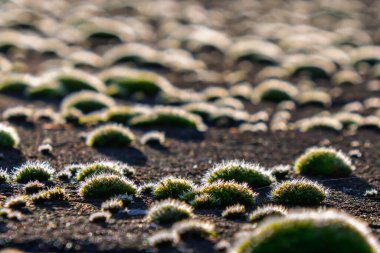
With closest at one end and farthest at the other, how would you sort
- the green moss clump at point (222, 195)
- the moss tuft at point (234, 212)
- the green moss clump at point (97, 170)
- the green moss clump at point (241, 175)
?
the moss tuft at point (234, 212), the green moss clump at point (222, 195), the green moss clump at point (241, 175), the green moss clump at point (97, 170)

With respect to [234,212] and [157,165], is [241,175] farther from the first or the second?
[157,165]

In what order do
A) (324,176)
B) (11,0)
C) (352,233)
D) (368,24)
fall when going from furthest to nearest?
1. (368,24)
2. (11,0)
3. (324,176)
4. (352,233)

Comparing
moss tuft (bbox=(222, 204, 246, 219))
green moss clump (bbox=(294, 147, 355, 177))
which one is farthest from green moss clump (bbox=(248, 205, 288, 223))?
green moss clump (bbox=(294, 147, 355, 177))

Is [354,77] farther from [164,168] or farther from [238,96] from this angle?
[164,168]

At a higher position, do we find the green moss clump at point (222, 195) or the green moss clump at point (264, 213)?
the green moss clump at point (222, 195)

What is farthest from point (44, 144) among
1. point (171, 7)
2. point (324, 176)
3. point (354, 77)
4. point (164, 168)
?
point (171, 7)

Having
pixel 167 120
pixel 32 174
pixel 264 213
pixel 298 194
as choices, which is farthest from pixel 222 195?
pixel 167 120

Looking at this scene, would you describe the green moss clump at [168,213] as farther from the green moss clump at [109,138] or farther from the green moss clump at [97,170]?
the green moss clump at [109,138]

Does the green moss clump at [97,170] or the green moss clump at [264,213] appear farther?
the green moss clump at [97,170]

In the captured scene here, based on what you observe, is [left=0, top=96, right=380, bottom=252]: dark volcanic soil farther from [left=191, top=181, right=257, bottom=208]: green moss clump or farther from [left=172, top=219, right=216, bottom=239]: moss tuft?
[left=191, top=181, right=257, bottom=208]: green moss clump

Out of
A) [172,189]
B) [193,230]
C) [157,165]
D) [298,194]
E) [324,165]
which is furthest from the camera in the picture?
[157,165]

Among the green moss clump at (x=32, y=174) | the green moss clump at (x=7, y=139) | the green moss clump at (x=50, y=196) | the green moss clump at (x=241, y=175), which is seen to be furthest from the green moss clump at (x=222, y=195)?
the green moss clump at (x=7, y=139)
